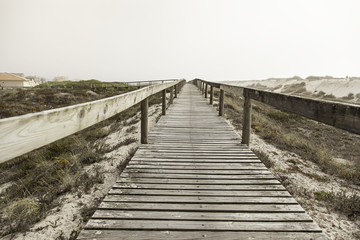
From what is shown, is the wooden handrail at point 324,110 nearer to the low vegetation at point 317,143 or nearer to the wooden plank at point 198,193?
the wooden plank at point 198,193

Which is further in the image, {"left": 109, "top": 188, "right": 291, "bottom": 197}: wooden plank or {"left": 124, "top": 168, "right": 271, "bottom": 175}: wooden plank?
{"left": 124, "top": 168, "right": 271, "bottom": 175}: wooden plank

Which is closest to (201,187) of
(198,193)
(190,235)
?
(198,193)

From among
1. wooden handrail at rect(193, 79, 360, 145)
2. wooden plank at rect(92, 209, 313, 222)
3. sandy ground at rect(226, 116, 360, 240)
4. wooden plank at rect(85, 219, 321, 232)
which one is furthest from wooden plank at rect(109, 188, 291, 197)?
wooden handrail at rect(193, 79, 360, 145)

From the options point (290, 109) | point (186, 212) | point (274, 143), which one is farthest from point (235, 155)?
point (274, 143)

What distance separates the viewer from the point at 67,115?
1.40 metres

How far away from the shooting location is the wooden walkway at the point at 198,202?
1.87m

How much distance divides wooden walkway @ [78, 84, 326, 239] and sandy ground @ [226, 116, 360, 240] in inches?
21.1

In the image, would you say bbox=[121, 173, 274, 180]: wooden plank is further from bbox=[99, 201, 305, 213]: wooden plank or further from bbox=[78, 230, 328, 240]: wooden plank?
bbox=[78, 230, 328, 240]: wooden plank

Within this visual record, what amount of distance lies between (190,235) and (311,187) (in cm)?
250

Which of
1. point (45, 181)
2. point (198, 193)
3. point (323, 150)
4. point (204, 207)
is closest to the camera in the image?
point (204, 207)

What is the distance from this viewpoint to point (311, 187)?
3.35 m

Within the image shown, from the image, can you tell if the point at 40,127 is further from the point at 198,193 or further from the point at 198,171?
the point at 198,171

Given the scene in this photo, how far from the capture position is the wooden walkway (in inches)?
73.5

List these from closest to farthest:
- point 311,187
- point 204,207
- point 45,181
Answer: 1. point 204,207
2. point 311,187
3. point 45,181
